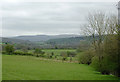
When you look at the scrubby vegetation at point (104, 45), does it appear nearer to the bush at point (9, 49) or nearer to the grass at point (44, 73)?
the grass at point (44, 73)

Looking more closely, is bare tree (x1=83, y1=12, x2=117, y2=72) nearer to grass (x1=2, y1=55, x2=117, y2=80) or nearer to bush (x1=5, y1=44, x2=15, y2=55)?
grass (x1=2, y1=55, x2=117, y2=80)

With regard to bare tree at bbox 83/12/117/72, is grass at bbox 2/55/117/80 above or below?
below

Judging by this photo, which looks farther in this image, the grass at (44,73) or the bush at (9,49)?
the bush at (9,49)

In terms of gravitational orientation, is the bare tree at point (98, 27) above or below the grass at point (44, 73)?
above

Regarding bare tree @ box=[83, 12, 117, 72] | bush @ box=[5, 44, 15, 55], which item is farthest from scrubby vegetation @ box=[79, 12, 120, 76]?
bush @ box=[5, 44, 15, 55]

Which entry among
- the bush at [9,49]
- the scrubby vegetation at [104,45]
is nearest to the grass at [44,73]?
the scrubby vegetation at [104,45]

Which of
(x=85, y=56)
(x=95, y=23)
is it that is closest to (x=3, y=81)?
(x=95, y=23)

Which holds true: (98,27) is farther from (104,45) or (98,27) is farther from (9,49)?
(9,49)

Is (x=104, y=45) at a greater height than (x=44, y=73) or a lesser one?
greater

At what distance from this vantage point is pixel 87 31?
4069 centimetres

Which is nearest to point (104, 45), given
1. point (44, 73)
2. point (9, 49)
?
point (44, 73)

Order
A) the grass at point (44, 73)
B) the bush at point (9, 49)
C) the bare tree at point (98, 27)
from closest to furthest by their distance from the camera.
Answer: the grass at point (44, 73), the bare tree at point (98, 27), the bush at point (9, 49)

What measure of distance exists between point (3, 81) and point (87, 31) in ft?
91.8

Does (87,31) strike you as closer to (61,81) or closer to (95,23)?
(95,23)
